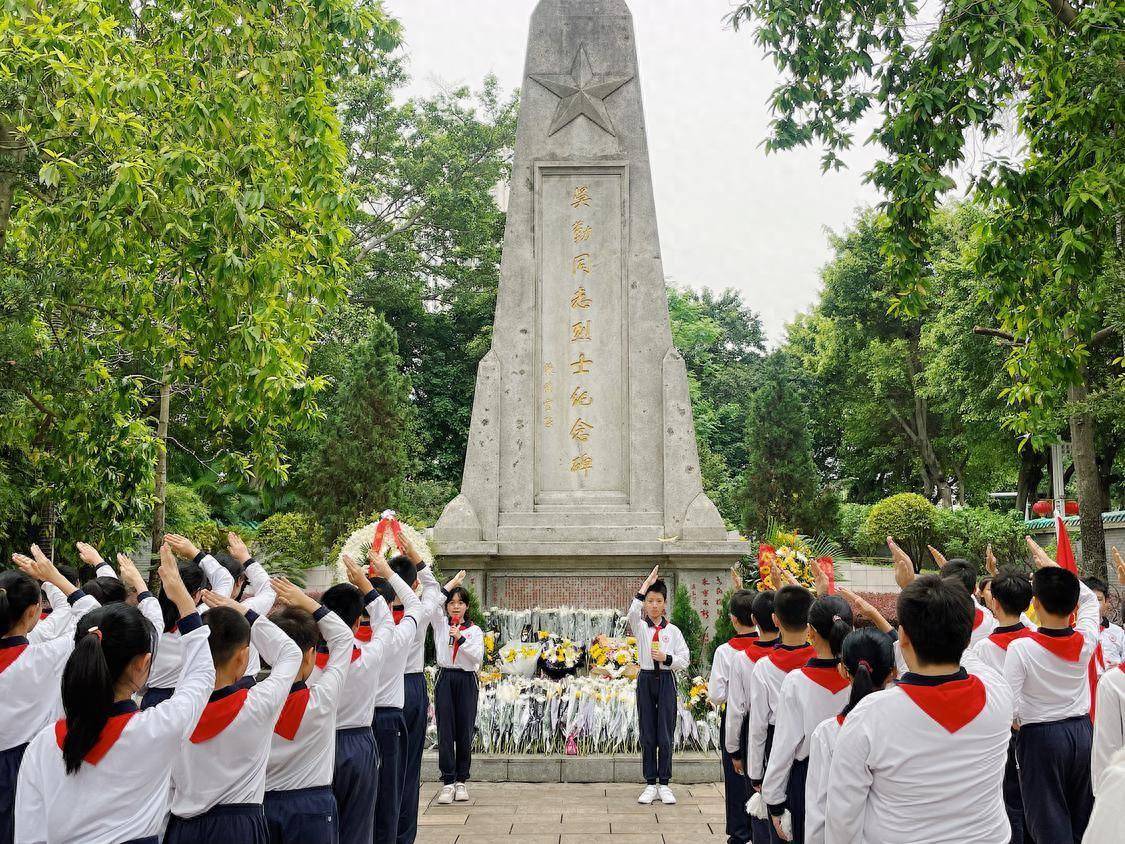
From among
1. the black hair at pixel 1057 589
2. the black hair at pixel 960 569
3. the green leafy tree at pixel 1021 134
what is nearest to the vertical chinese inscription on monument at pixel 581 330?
the green leafy tree at pixel 1021 134

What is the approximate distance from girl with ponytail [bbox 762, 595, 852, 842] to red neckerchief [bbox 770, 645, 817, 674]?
564mm

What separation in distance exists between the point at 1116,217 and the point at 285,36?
714cm

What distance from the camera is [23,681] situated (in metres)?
4.36

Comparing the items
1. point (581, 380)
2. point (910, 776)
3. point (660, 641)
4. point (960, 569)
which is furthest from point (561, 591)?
point (910, 776)

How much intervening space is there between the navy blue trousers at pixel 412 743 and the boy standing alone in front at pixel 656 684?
1745 millimetres

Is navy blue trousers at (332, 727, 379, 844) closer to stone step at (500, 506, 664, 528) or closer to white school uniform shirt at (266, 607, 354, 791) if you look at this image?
white school uniform shirt at (266, 607, 354, 791)

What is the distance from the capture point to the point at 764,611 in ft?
17.3

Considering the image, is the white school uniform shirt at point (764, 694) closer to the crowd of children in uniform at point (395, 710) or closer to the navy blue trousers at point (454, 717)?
the crowd of children in uniform at point (395, 710)

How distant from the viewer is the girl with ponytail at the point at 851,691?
11.0 ft

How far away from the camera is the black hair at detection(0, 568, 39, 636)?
4375mm

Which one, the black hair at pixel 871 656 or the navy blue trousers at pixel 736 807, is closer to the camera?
the black hair at pixel 871 656

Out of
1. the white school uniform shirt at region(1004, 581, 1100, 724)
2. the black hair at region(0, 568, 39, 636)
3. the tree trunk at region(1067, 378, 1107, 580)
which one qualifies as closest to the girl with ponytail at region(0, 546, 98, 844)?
the black hair at region(0, 568, 39, 636)

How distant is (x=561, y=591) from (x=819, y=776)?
7.80 metres

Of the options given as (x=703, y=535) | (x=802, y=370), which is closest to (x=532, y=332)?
(x=703, y=535)
